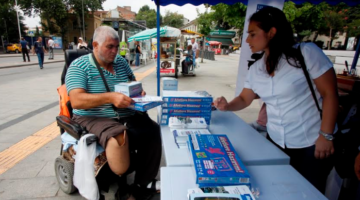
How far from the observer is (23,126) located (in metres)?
3.70

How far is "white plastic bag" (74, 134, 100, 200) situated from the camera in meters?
1.56

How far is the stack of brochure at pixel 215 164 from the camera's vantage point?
2.89 ft

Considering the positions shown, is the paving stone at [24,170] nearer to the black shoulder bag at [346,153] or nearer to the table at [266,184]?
the table at [266,184]

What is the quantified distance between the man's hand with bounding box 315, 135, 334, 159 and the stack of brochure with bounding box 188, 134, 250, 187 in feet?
1.86

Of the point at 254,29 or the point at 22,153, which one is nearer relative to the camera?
the point at 254,29

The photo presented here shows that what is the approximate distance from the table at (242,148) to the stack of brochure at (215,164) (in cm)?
11

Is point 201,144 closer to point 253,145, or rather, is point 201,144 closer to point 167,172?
point 167,172

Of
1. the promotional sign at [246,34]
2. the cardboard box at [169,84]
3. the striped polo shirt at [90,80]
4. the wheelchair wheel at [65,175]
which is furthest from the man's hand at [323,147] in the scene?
the promotional sign at [246,34]

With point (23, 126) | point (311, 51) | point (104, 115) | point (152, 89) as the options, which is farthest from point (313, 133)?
point (152, 89)

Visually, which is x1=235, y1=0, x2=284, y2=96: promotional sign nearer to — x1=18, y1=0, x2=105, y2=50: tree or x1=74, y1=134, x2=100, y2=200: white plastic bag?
x1=74, y1=134, x2=100, y2=200: white plastic bag

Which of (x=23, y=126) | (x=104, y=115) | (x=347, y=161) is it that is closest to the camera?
(x=347, y=161)

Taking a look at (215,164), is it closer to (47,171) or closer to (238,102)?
(238,102)

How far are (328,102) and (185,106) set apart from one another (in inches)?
37.4

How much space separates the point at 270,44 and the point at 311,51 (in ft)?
0.79
